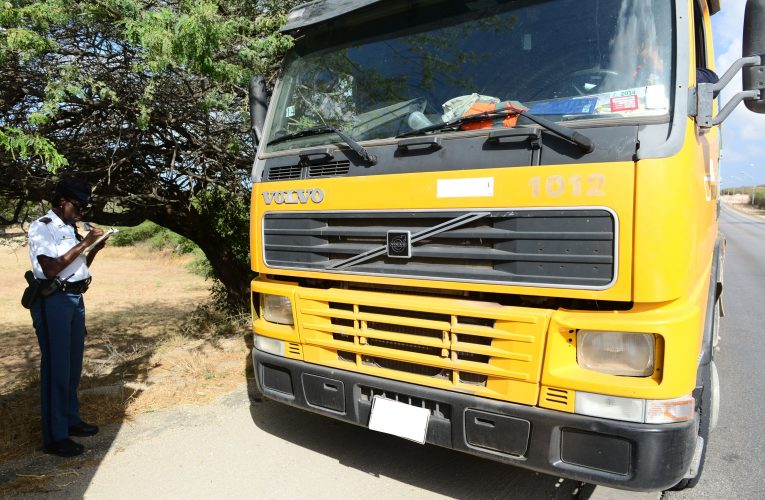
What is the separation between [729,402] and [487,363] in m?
2.96

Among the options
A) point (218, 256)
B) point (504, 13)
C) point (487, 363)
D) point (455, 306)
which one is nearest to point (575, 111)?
point (504, 13)

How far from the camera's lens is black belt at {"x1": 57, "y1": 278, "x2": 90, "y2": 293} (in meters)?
3.45

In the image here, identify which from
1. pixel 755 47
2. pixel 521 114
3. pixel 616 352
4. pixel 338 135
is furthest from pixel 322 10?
pixel 616 352

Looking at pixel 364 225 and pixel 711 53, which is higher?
pixel 711 53

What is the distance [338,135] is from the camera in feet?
10.8

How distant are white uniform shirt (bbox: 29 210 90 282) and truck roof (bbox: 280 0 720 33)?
1.87m

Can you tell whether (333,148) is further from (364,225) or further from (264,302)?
(264,302)

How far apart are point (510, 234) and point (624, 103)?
777mm

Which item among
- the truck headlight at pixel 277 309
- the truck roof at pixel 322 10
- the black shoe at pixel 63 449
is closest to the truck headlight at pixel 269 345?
the truck headlight at pixel 277 309

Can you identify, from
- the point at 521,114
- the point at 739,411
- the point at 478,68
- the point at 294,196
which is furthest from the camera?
the point at 739,411

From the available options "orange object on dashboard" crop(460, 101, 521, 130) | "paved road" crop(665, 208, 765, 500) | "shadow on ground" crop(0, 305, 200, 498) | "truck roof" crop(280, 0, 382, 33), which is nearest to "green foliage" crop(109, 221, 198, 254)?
"shadow on ground" crop(0, 305, 200, 498)

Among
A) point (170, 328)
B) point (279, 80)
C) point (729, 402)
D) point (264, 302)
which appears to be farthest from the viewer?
point (170, 328)

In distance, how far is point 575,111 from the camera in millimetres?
2633

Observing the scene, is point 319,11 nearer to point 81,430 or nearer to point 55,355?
point 55,355
